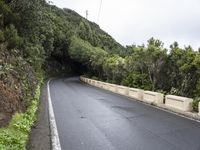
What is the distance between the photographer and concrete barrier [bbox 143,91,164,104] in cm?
1952

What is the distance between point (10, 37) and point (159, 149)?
14.5 meters

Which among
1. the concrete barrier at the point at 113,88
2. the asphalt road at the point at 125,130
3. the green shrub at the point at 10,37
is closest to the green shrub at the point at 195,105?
the asphalt road at the point at 125,130

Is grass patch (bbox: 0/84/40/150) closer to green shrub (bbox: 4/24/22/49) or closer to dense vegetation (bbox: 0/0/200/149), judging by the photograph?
dense vegetation (bbox: 0/0/200/149)

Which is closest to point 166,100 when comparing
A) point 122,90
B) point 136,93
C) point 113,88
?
point 136,93

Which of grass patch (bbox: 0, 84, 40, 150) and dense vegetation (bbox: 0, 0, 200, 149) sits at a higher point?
dense vegetation (bbox: 0, 0, 200, 149)

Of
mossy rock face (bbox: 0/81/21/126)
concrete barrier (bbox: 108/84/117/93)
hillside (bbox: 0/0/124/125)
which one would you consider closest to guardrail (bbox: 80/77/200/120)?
concrete barrier (bbox: 108/84/117/93)

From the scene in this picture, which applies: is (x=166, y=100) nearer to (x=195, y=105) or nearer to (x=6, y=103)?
(x=195, y=105)

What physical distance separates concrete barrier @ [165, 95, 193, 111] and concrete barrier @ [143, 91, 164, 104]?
48.0 inches

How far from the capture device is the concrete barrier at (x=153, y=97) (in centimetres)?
1952

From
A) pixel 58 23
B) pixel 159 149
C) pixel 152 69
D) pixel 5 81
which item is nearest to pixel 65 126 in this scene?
pixel 5 81

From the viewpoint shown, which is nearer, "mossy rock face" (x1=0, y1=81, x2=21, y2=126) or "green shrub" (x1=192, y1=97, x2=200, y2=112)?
"mossy rock face" (x1=0, y1=81, x2=21, y2=126)

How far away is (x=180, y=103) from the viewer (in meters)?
16.5

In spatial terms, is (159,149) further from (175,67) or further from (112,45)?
(112,45)

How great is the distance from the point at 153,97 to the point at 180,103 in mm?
3825
